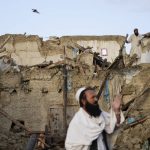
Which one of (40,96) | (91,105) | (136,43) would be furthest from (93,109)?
(136,43)

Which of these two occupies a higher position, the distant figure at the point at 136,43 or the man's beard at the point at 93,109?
the distant figure at the point at 136,43

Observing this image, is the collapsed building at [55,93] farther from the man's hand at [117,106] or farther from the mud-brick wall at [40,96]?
the man's hand at [117,106]

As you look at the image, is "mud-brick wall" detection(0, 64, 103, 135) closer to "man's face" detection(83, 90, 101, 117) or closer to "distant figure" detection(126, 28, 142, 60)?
"distant figure" detection(126, 28, 142, 60)

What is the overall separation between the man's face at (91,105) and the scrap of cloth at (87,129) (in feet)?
0.18

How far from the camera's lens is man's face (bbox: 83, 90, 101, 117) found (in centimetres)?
513

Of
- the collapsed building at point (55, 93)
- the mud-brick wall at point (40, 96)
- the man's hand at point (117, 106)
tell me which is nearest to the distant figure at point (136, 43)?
the collapsed building at point (55, 93)

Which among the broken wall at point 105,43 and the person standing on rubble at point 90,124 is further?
the broken wall at point 105,43

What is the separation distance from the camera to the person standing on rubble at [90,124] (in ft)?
16.7

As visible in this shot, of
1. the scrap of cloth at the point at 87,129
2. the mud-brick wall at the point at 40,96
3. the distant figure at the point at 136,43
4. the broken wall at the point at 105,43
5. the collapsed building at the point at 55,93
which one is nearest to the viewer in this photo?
the scrap of cloth at the point at 87,129

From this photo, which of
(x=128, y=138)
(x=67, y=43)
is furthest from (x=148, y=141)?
(x=67, y=43)

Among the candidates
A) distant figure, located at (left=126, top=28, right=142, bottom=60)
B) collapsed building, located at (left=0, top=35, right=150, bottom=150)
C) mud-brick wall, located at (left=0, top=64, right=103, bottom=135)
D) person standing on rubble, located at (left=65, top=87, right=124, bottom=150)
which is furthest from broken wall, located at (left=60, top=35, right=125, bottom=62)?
person standing on rubble, located at (left=65, top=87, right=124, bottom=150)

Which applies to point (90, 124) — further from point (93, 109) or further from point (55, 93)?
point (55, 93)

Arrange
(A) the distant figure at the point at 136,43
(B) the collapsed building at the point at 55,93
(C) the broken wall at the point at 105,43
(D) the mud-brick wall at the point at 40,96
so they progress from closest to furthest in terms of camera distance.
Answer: (B) the collapsed building at the point at 55,93, (D) the mud-brick wall at the point at 40,96, (A) the distant figure at the point at 136,43, (C) the broken wall at the point at 105,43

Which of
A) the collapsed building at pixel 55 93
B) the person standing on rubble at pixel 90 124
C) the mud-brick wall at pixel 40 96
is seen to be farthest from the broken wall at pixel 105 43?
the person standing on rubble at pixel 90 124
